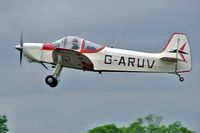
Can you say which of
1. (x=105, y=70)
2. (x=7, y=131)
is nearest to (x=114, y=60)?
(x=105, y=70)

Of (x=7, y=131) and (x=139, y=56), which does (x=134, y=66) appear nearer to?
(x=139, y=56)

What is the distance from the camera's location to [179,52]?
179 ft

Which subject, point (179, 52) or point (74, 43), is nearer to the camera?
point (74, 43)

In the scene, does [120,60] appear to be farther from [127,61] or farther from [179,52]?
[179,52]

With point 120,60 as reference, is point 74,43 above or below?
above

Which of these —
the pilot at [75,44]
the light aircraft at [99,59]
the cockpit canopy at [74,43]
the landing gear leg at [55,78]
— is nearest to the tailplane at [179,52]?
the light aircraft at [99,59]

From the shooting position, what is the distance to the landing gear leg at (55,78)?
2119 inches

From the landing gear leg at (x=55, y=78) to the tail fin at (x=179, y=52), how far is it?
16.0 ft

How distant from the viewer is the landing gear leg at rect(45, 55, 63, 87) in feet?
177

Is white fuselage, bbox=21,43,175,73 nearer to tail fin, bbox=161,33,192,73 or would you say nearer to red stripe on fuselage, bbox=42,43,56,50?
red stripe on fuselage, bbox=42,43,56,50

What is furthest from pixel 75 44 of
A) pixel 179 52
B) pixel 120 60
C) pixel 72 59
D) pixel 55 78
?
pixel 179 52

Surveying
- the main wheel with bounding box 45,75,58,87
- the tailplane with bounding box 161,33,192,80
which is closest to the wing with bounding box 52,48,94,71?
the main wheel with bounding box 45,75,58,87

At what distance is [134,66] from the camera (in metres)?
54.1

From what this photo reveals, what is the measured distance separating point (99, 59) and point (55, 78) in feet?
7.37
